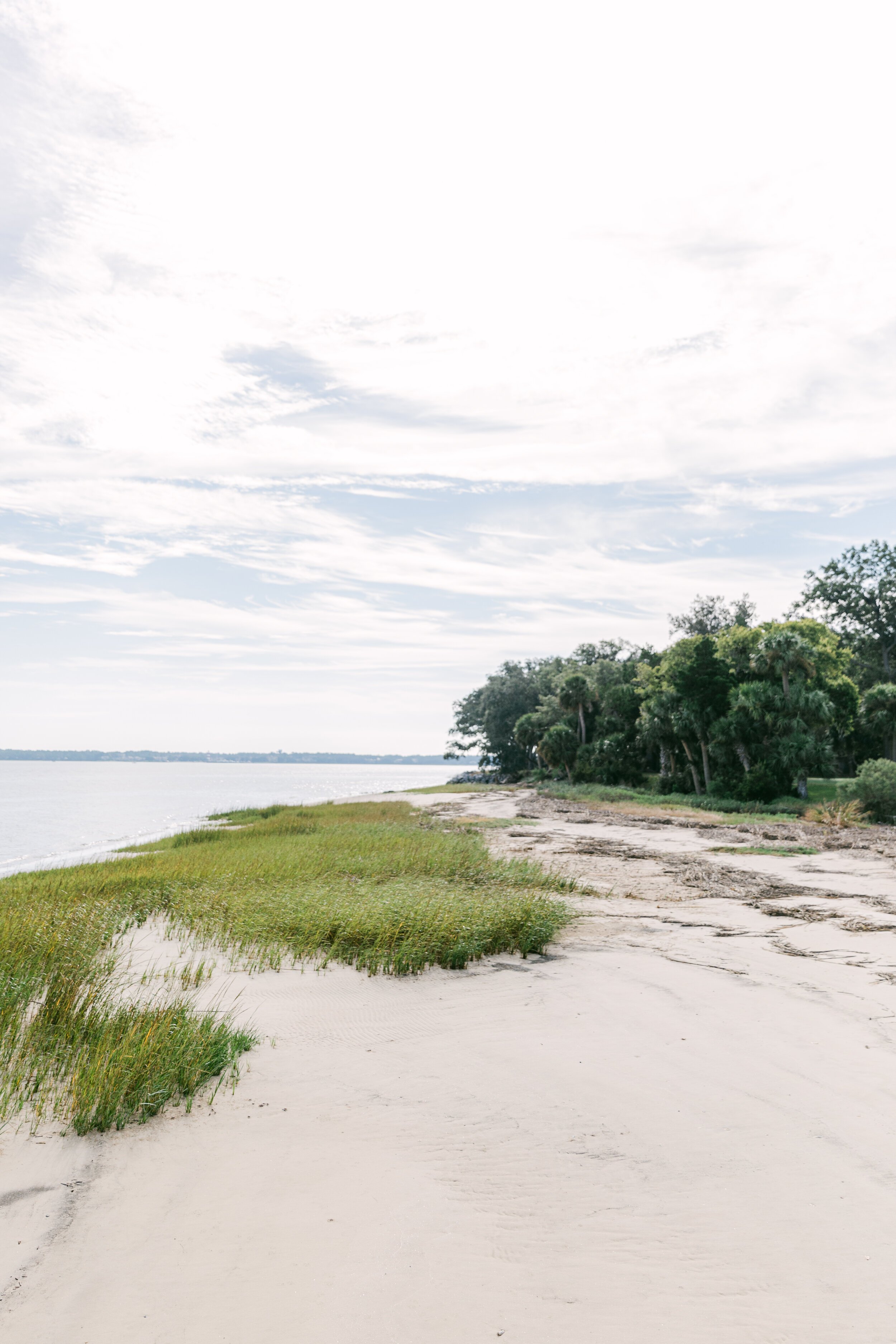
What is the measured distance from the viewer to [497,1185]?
420 centimetres

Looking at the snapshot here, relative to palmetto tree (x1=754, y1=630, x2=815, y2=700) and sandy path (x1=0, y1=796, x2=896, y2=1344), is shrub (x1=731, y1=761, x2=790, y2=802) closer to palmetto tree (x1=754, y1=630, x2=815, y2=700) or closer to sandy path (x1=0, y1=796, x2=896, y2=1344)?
palmetto tree (x1=754, y1=630, x2=815, y2=700)

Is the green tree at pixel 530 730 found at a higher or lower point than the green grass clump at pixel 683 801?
higher

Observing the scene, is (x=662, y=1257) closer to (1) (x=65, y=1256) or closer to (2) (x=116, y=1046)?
(1) (x=65, y=1256)

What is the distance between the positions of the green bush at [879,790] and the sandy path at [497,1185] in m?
24.2

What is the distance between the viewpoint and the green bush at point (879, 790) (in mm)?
28219

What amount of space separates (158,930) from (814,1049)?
8.29 meters

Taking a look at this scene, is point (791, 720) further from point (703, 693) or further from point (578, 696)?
point (578, 696)

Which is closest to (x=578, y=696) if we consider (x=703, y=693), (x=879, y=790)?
(x=703, y=693)

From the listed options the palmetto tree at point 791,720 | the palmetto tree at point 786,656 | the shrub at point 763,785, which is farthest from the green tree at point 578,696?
the shrub at point 763,785

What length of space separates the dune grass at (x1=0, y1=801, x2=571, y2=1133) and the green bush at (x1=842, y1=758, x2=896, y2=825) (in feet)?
60.3

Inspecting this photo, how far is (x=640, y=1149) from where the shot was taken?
15.1 feet

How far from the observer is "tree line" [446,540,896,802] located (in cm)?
3769

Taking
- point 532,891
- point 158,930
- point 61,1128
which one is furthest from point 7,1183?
point 532,891

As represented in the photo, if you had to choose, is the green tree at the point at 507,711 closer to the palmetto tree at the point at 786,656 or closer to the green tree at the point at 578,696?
the green tree at the point at 578,696
